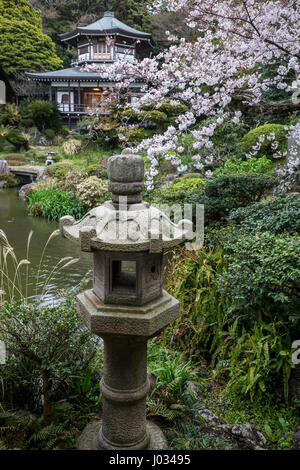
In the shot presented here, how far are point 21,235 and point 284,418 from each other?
731cm

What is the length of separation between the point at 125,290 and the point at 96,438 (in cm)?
117

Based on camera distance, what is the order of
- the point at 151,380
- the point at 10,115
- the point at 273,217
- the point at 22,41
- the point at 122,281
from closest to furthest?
1. the point at 122,281
2. the point at 151,380
3. the point at 273,217
4. the point at 10,115
5. the point at 22,41

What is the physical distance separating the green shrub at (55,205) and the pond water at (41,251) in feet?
0.95

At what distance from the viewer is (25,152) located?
64.4ft

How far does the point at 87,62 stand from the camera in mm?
24188

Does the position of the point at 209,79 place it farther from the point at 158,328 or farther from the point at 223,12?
the point at 158,328

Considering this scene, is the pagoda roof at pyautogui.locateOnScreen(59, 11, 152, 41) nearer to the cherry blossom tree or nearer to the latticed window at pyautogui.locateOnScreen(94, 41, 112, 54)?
the latticed window at pyautogui.locateOnScreen(94, 41, 112, 54)

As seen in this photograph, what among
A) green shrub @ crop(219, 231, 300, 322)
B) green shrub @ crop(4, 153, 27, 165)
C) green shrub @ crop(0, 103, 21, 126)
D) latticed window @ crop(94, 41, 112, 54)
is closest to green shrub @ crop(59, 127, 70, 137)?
green shrub @ crop(0, 103, 21, 126)

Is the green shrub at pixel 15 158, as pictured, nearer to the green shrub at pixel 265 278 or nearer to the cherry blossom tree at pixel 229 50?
the cherry blossom tree at pixel 229 50

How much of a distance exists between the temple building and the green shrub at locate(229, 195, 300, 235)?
20297 mm

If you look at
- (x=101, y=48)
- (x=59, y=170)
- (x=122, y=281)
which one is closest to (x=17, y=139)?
(x=59, y=170)

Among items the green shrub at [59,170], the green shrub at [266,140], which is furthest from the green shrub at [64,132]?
the green shrub at [266,140]

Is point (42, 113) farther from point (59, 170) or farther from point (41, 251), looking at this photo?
point (41, 251)
